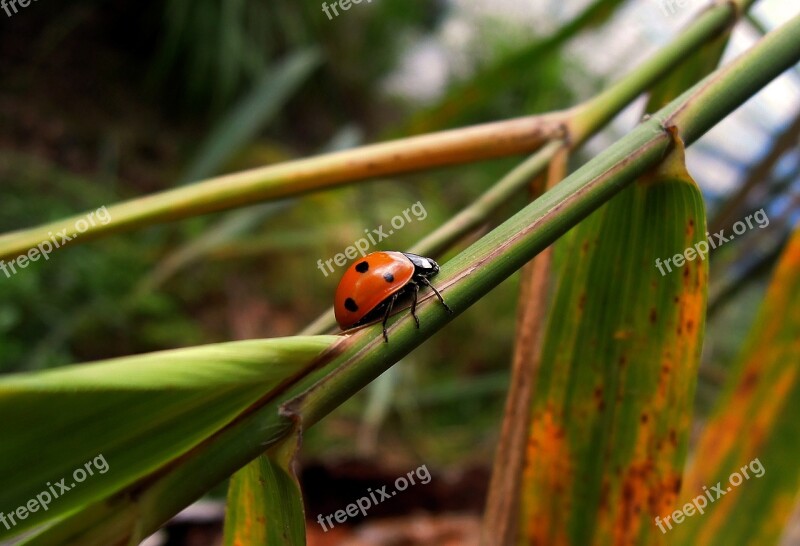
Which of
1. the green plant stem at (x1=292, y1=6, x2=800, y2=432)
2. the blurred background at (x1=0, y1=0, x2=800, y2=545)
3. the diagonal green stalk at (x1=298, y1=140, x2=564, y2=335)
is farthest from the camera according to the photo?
the blurred background at (x1=0, y1=0, x2=800, y2=545)

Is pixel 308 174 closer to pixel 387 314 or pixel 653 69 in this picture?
pixel 387 314

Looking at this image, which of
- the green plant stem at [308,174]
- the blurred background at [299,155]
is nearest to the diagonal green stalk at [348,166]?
the green plant stem at [308,174]

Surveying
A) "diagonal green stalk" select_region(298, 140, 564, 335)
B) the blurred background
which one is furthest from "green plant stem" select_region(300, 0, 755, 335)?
the blurred background

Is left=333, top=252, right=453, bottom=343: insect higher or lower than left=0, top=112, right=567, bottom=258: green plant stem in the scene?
lower

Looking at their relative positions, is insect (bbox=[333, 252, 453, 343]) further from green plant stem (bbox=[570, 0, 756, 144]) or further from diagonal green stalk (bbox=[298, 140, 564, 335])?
green plant stem (bbox=[570, 0, 756, 144])

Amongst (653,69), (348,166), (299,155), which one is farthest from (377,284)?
(299,155)

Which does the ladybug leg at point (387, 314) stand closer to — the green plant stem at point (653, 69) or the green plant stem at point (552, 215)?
the green plant stem at point (552, 215)
